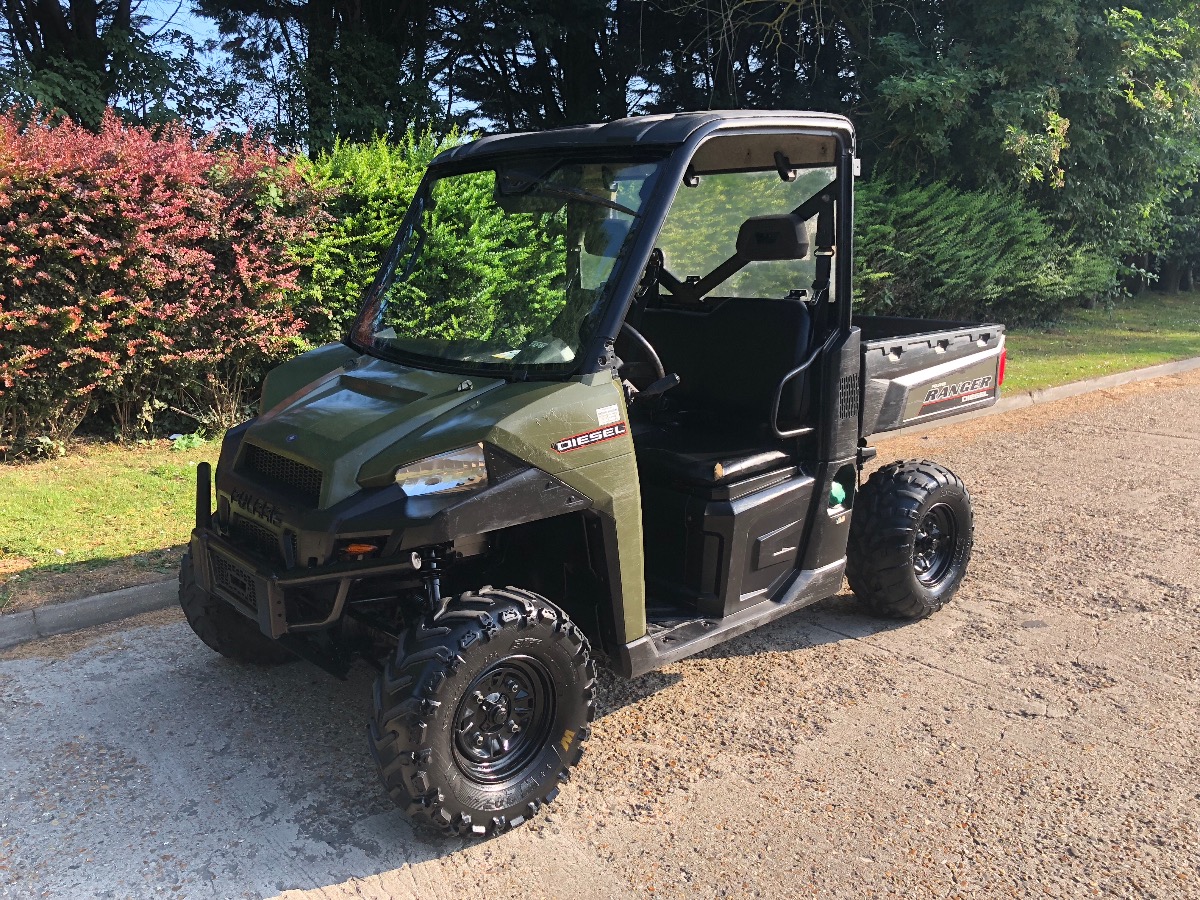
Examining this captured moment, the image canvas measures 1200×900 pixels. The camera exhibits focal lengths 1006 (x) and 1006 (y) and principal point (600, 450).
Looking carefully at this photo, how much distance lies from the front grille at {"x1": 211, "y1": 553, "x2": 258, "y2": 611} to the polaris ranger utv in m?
0.01

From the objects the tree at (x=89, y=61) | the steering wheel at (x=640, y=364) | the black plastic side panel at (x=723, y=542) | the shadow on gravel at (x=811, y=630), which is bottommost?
the shadow on gravel at (x=811, y=630)

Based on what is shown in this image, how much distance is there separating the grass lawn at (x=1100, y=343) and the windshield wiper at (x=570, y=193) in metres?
7.73

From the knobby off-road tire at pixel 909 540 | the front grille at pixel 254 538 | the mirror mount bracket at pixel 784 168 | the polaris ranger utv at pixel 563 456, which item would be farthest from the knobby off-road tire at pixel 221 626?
the mirror mount bracket at pixel 784 168

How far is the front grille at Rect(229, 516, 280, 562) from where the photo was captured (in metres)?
3.20

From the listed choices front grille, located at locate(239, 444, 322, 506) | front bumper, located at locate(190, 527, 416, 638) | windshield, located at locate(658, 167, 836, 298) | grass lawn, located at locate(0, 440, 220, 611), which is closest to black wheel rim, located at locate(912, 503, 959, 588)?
windshield, located at locate(658, 167, 836, 298)

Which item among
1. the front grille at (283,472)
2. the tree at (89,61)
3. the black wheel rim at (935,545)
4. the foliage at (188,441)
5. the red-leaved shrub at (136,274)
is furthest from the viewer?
the tree at (89,61)

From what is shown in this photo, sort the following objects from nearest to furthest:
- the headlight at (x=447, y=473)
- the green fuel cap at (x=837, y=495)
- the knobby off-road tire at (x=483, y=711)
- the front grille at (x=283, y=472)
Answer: the knobby off-road tire at (x=483, y=711), the headlight at (x=447, y=473), the front grille at (x=283, y=472), the green fuel cap at (x=837, y=495)

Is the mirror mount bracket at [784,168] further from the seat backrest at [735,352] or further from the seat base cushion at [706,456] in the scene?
the seat base cushion at [706,456]

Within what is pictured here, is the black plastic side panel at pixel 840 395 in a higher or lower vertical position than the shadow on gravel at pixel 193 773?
higher

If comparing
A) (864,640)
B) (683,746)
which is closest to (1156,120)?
(864,640)

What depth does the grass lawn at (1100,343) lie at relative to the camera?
36.5 feet

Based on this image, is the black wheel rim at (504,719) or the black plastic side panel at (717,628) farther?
the black plastic side panel at (717,628)

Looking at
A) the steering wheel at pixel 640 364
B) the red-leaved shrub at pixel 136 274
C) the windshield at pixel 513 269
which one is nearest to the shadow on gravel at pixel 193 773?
the steering wheel at pixel 640 364

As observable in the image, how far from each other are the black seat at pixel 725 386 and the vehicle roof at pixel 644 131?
31.2 inches
